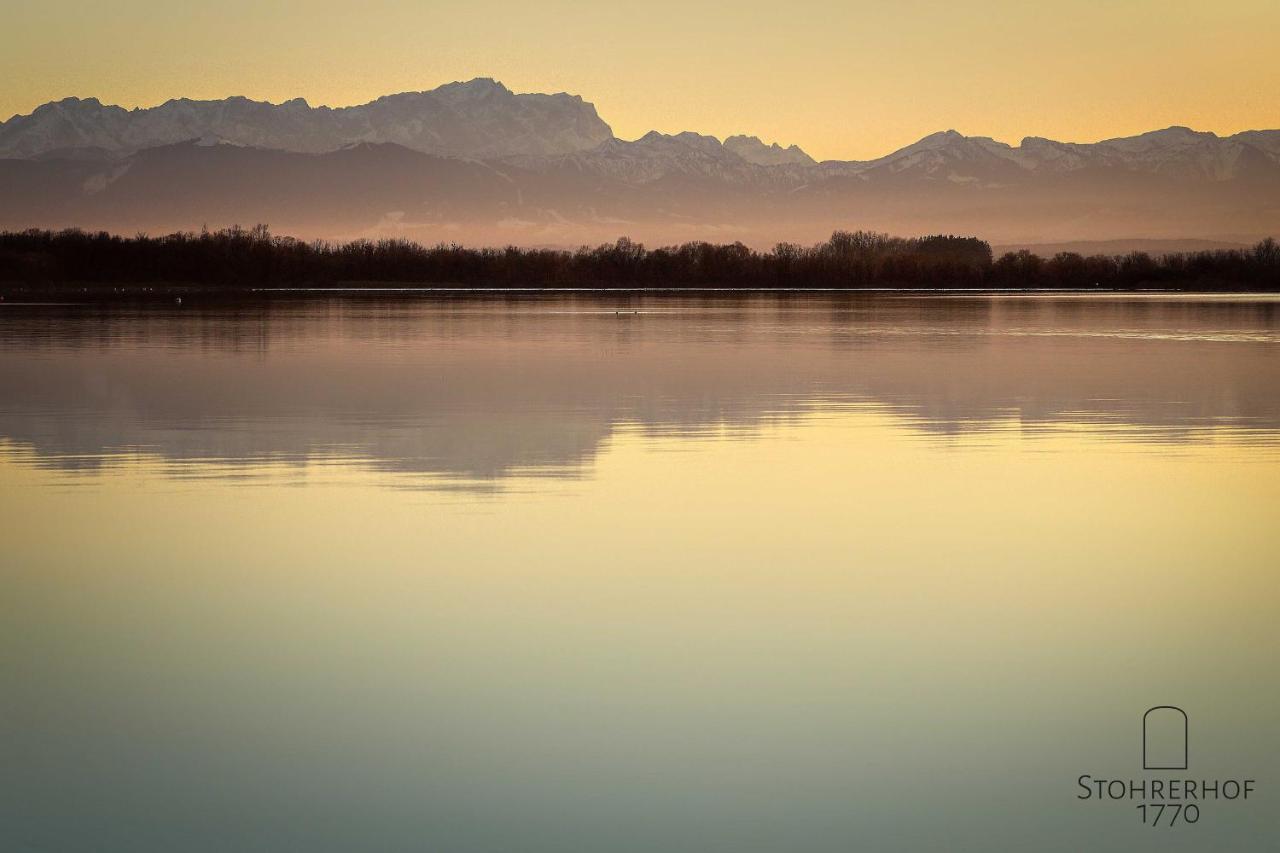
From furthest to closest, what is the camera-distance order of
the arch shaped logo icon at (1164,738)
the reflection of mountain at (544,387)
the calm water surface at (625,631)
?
the reflection of mountain at (544,387), the arch shaped logo icon at (1164,738), the calm water surface at (625,631)

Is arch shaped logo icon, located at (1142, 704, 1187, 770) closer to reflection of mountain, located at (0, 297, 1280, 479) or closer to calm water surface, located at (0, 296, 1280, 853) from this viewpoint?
calm water surface, located at (0, 296, 1280, 853)

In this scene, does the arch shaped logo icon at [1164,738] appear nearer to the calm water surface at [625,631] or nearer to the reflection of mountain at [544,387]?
the calm water surface at [625,631]

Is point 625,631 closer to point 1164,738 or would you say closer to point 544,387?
point 1164,738

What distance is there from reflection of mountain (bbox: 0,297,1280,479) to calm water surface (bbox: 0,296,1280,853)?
346 mm

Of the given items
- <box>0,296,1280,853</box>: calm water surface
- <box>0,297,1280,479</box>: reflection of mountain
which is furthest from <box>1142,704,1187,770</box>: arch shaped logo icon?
<box>0,297,1280,479</box>: reflection of mountain

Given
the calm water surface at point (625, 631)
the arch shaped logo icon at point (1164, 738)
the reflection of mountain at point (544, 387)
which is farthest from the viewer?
the reflection of mountain at point (544, 387)

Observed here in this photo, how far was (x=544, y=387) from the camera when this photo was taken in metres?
30.8

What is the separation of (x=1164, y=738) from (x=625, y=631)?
3493 millimetres

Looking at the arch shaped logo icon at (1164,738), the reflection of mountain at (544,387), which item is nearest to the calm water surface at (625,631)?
the arch shaped logo icon at (1164,738)

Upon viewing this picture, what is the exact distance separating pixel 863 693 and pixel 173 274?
644 ft

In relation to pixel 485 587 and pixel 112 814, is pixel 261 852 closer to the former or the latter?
A: pixel 112 814

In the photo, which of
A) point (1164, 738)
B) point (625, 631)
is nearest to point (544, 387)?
point (625, 631)

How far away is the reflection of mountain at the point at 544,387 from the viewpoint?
2092cm

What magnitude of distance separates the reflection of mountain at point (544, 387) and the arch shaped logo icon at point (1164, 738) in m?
9.92
